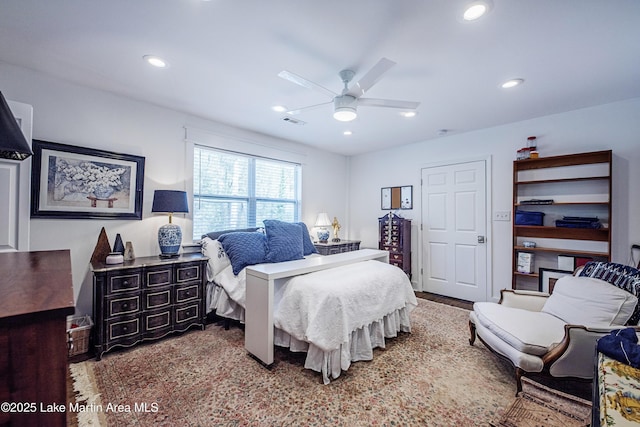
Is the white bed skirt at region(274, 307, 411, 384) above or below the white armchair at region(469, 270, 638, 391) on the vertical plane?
below

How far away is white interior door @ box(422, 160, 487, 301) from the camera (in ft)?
13.2

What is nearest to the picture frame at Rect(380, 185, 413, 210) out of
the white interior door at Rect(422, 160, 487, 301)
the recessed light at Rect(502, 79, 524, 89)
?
the white interior door at Rect(422, 160, 487, 301)

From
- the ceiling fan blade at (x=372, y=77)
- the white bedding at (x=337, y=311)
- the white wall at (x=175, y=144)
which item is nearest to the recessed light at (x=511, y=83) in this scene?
the white wall at (x=175, y=144)

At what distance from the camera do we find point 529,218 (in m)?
3.42

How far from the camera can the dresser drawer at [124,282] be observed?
2.39 metres

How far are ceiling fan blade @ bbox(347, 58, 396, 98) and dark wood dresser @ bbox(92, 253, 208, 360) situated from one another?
7.61 feet

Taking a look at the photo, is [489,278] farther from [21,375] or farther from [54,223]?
[54,223]

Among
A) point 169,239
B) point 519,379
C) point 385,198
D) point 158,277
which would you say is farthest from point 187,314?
point 385,198

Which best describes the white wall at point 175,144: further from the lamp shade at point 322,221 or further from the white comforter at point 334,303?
the white comforter at point 334,303

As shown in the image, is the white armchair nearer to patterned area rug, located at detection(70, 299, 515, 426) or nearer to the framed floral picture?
patterned area rug, located at detection(70, 299, 515, 426)

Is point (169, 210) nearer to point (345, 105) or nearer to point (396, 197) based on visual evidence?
point (345, 105)

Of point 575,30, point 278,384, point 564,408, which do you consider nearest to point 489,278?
point 564,408

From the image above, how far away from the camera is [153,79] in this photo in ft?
8.39

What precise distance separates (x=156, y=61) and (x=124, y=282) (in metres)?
1.95
